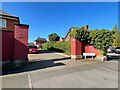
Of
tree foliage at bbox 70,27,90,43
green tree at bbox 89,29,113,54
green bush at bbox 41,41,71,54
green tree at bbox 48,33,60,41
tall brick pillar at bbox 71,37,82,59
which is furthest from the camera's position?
green tree at bbox 48,33,60,41

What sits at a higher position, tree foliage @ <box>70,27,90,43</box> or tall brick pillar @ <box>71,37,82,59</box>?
tree foliage @ <box>70,27,90,43</box>

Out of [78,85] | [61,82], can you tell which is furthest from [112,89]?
[61,82]

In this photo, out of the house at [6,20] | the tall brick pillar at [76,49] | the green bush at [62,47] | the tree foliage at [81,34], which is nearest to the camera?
the tree foliage at [81,34]

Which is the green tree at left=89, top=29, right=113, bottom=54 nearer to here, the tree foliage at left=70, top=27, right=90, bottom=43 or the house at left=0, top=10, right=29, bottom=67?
the tree foliage at left=70, top=27, right=90, bottom=43

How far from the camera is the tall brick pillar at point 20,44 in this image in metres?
12.1

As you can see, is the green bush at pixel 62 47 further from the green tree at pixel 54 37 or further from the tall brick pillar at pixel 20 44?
the green tree at pixel 54 37

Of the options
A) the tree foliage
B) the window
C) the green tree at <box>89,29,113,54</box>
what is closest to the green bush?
the tree foliage

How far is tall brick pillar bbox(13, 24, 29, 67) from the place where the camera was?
478 inches

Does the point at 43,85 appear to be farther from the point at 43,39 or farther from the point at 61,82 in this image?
Result: the point at 43,39

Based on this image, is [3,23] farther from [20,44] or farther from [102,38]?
[102,38]

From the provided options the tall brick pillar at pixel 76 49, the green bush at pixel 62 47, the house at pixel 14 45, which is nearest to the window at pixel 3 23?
the house at pixel 14 45

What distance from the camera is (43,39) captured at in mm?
102062

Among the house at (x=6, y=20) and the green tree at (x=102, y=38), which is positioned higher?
the house at (x=6, y=20)

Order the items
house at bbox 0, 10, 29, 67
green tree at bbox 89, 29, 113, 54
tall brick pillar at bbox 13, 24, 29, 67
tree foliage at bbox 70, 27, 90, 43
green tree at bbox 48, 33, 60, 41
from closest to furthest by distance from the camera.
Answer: house at bbox 0, 10, 29, 67, tall brick pillar at bbox 13, 24, 29, 67, green tree at bbox 89, 29, 113, 54, tree foliage at bbox 70, 27, 90, 43, green tree at bbox 48, 33, 60, 41
